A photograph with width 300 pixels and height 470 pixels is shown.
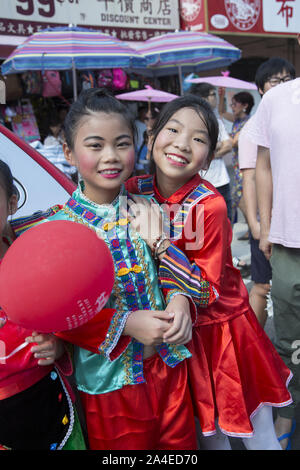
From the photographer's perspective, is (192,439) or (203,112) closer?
(192,439)

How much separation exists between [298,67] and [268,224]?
9.48 meters

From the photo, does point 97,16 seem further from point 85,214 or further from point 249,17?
point 85,214

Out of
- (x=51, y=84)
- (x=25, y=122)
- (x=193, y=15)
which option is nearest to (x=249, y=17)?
(x=193, y=15)

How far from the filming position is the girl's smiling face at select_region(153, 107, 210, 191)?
4.45 ft

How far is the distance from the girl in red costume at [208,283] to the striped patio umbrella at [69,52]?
3873 mm

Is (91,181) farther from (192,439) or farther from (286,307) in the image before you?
(286,307)

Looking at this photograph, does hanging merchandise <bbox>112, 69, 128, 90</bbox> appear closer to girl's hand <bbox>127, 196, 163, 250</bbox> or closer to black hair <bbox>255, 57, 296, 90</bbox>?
black hair <bbox>255, 57, 296, 90</bbox>

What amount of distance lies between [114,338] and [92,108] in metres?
0.64

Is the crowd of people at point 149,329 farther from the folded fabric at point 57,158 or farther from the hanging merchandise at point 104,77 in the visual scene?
the hanging merchandise at point 104,77

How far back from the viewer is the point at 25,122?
21.2ft

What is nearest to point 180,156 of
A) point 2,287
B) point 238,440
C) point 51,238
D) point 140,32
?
point 51,238

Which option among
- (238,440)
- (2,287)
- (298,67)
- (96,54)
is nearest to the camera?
(2,287)

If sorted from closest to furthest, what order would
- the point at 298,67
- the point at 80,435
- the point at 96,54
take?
the point at 80,435
the point at 96,54
the point at 298,67

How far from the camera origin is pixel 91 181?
124 cm
